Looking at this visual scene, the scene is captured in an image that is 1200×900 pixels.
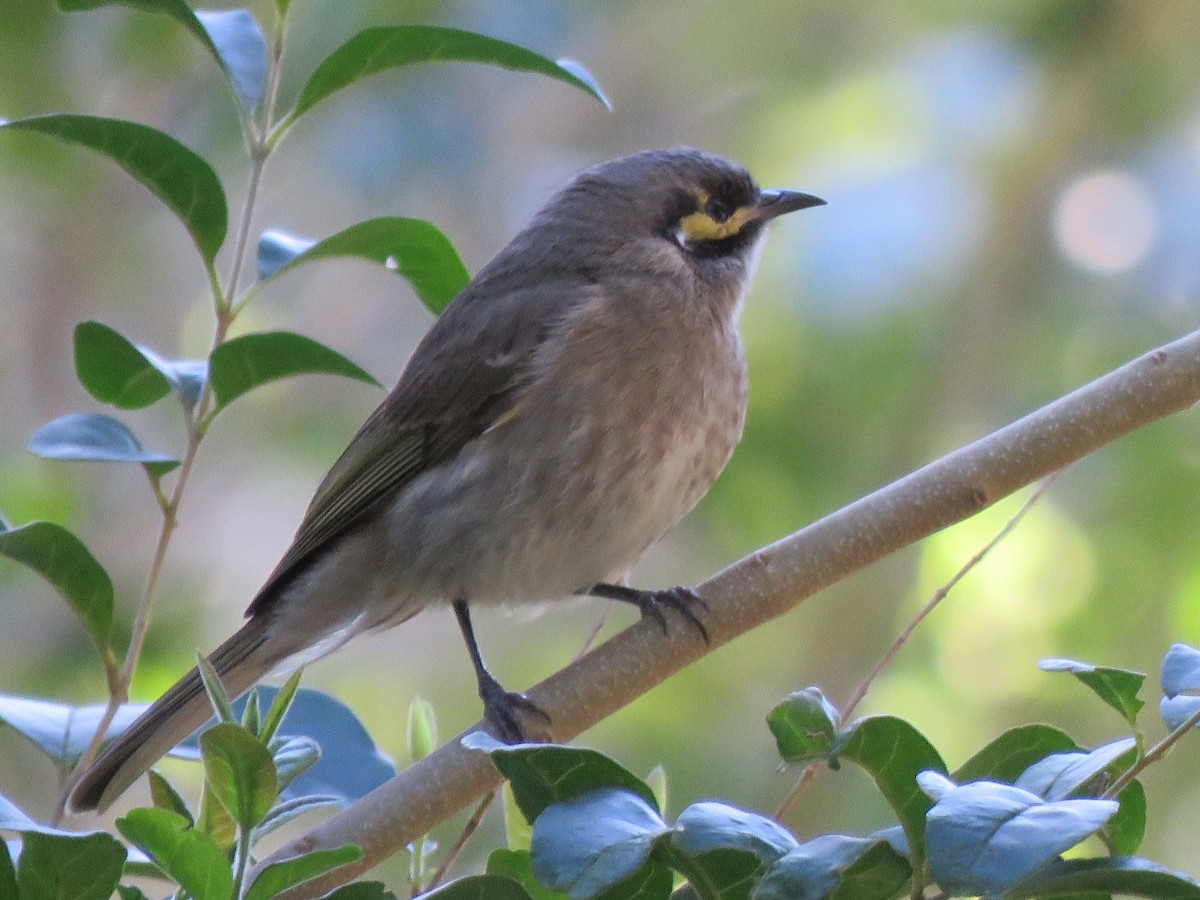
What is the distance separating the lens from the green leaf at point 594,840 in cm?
126

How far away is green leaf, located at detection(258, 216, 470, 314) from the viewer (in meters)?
2.54

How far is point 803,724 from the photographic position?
4.95 ft

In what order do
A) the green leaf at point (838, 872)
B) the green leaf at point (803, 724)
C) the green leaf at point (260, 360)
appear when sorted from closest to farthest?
the green leaf at point (838, 872) → the green leaf at point (803, 724) → the green leaf at point (260, 360)

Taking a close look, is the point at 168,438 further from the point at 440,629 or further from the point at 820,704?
the point at 820,704

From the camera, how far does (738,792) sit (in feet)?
16.6

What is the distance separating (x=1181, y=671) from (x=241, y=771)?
0.96 meters

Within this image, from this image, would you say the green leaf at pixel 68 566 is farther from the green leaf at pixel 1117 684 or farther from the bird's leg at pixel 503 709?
the green leaf at pixel 1117 684

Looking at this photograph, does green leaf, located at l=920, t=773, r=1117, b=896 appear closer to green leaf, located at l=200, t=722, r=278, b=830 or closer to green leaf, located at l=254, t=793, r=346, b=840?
green leaf, located at l=200, t=722, r=278, b=830

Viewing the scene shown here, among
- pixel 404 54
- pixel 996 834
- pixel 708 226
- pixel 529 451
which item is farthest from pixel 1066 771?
pixel 708 226

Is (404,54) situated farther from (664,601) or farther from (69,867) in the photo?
(69,867)

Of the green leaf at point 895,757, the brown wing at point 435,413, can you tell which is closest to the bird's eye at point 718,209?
the brown wing at point 435,413

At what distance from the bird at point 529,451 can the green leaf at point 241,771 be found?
5.11 ft

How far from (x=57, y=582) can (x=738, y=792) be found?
3.28m

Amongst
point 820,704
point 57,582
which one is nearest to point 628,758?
point 57,582
